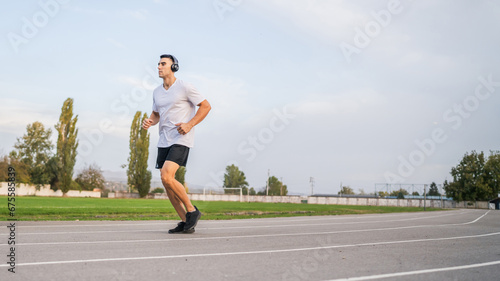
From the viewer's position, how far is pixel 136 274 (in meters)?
3.28

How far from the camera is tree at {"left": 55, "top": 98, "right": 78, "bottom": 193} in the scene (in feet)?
184

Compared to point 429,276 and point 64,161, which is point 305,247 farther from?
point 64,161

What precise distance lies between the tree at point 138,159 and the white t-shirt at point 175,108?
5987 centimetres

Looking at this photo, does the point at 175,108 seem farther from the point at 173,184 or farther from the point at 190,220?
the point at 190,220

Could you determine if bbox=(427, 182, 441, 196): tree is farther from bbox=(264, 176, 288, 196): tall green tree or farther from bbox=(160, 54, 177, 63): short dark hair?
bbox=(160, 54, 177, 63): short dark hair

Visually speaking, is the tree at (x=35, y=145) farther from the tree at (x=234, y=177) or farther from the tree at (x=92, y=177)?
the tree at (x=234, y=177)

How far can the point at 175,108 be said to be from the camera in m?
6.64

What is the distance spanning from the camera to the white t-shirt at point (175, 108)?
6508 millimetres

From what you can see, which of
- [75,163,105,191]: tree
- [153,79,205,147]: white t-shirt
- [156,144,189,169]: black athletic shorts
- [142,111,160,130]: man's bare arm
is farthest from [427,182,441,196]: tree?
[156,144,189,169]: black athletic shorts

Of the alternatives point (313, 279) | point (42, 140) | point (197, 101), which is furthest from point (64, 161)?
point (313, 279)

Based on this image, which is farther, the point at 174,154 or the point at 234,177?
the point at 234,177

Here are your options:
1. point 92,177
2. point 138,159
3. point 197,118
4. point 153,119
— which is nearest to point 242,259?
point 197,118

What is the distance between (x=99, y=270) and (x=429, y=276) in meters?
2.39

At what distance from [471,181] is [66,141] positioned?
223 feet
